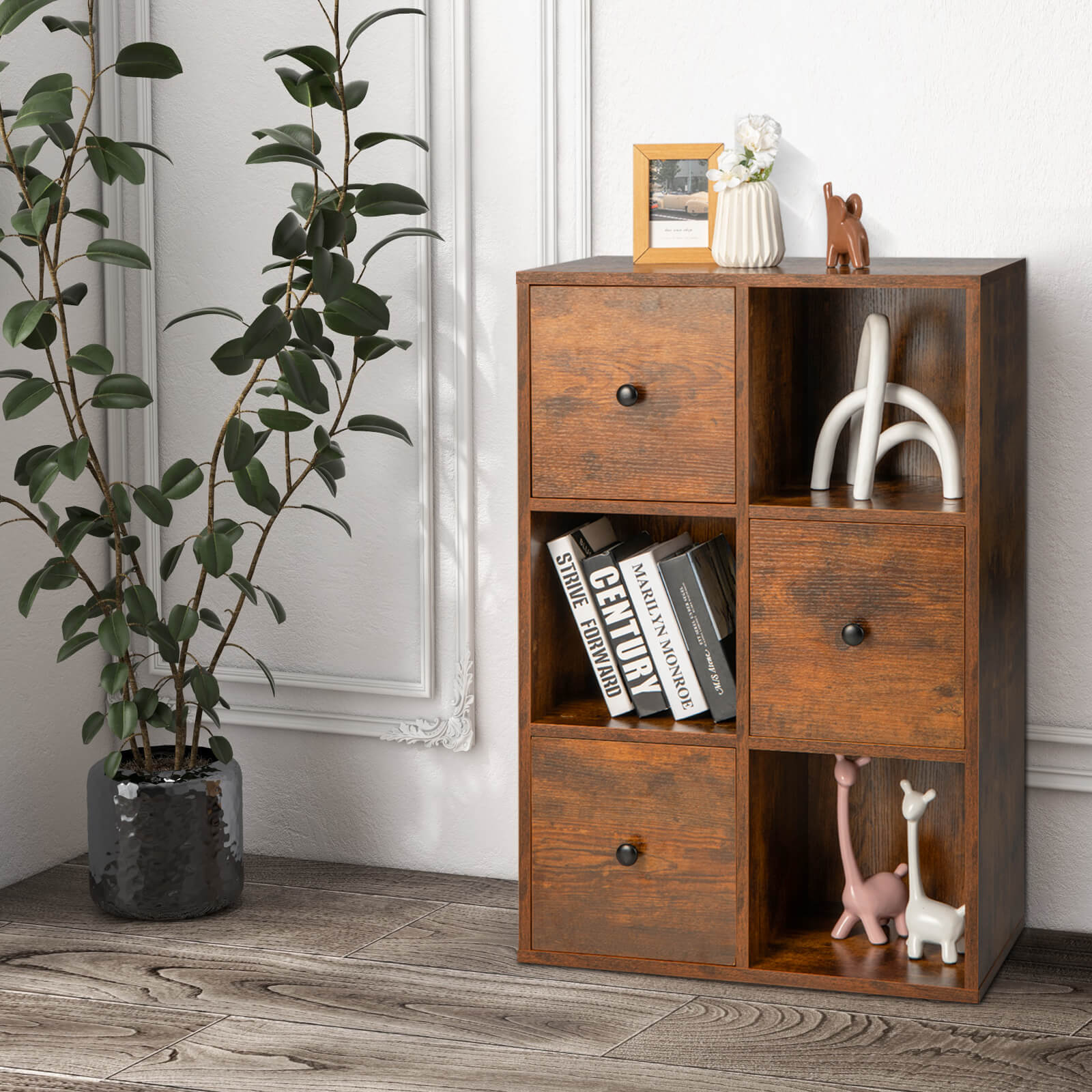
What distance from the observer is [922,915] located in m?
2.39

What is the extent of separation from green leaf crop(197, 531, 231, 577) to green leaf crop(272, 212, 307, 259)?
0.45m

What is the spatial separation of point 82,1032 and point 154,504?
Answer: 0.81 m

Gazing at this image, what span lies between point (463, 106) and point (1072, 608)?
1.27m

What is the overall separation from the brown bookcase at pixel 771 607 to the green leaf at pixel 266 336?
378mm

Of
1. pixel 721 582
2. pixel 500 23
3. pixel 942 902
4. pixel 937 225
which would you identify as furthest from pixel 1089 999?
pixel 500 23

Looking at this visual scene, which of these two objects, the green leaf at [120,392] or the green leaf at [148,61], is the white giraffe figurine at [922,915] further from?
the green leaf at [148,61]

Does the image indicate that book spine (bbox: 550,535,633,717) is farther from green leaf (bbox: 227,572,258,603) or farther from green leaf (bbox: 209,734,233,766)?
green leaf (bbox: 209,734,233,766)

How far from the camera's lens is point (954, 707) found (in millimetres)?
2246

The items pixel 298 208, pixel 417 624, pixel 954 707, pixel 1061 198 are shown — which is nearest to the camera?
pixel 954 707

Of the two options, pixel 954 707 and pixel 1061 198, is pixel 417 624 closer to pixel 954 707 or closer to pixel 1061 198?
pixel 954 707

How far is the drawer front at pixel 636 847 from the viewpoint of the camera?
239cm

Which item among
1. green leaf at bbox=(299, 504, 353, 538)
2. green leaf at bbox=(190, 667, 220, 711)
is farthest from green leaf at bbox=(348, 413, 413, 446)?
green leaf at bbox=(190, 667, 220, 711)

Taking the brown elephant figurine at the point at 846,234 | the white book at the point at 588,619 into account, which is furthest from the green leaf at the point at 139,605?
the brown elephant figurine at the point at 846,234

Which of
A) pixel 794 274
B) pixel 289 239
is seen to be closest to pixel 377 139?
pixel 289 239
